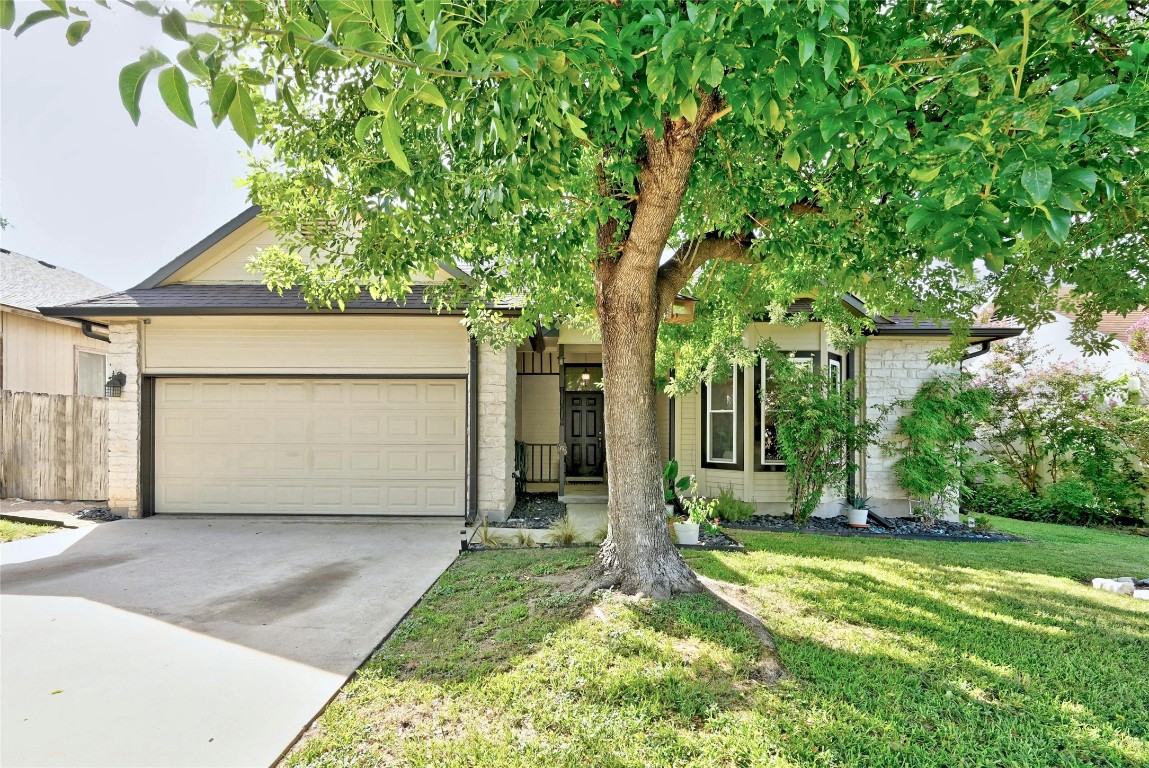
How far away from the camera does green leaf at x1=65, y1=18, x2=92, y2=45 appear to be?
1.04 m

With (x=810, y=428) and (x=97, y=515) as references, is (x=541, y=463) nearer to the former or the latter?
(x=810, y=428)

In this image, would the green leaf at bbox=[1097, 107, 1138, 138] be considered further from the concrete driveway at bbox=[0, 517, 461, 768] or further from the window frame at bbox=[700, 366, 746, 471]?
the window frame at bbox=[700, 366, 746, 471]

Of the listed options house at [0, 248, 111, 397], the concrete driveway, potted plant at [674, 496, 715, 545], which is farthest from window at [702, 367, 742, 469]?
house at [0, 248, 111, 397]

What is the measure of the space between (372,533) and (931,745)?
20.8ft

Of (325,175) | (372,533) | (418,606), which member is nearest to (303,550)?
(372,533)

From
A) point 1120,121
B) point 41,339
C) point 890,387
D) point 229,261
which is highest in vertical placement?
point 229,261

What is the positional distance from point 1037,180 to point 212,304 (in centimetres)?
883

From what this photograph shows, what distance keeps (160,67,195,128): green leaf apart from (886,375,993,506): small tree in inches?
373

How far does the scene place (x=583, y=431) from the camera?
→ 11.3m

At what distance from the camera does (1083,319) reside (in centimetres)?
495

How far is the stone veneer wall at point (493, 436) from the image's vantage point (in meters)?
7.61

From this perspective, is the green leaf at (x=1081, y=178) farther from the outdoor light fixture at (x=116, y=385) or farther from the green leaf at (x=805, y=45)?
the outdoor light fixture at (x=116, y=385)

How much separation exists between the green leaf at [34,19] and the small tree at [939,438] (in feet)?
31.8

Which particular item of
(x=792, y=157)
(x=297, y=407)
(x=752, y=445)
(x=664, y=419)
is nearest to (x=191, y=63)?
(x=792, y=157)
